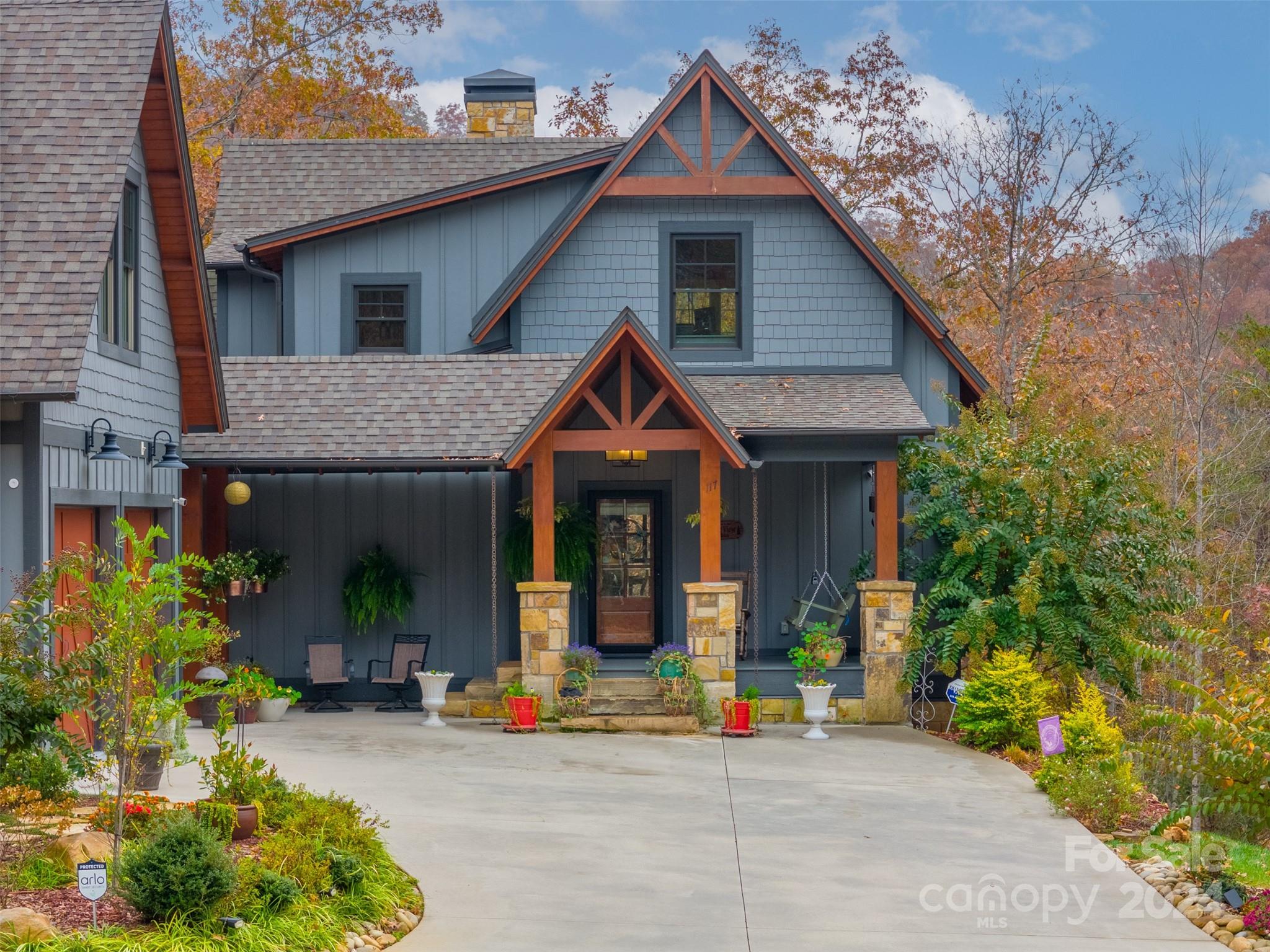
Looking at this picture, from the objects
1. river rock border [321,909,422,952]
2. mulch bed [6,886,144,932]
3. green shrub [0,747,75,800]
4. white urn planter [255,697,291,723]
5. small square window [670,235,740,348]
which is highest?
small square window [670,235,740,348]

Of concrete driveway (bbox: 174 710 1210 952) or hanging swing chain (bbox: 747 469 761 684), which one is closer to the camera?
concrete driveway (bbox: 174 710 1210 952)

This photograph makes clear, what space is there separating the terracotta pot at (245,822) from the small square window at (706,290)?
9.57m

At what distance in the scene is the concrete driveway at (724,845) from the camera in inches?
274

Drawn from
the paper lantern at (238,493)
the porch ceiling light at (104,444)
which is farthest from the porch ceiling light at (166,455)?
the paper lantern at (238,493)

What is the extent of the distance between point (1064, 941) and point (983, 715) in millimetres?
5932

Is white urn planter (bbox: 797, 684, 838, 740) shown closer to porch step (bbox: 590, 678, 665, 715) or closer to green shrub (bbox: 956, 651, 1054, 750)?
green shrub (bbox: 956, 651, 1054, 750)

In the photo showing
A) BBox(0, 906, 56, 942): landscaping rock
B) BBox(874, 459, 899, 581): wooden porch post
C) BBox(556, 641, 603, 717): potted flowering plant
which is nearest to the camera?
BBox(0, 906, 56, 942): landscaping rock

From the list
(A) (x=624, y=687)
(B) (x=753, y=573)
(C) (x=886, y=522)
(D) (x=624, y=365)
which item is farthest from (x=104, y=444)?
(C) (x=886, y=522)

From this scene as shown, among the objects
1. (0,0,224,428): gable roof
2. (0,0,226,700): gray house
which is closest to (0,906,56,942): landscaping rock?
(0,0,226,700): gray house

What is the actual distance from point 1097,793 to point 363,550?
28.6ft

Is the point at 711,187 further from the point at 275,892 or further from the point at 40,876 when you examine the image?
the point at 40,876

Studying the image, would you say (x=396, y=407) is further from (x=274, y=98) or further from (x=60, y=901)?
(x=274, y=98)

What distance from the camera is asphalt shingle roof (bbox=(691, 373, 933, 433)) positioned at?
1400cm

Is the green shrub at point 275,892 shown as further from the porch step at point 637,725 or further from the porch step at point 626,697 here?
the porch step at point 626,697
